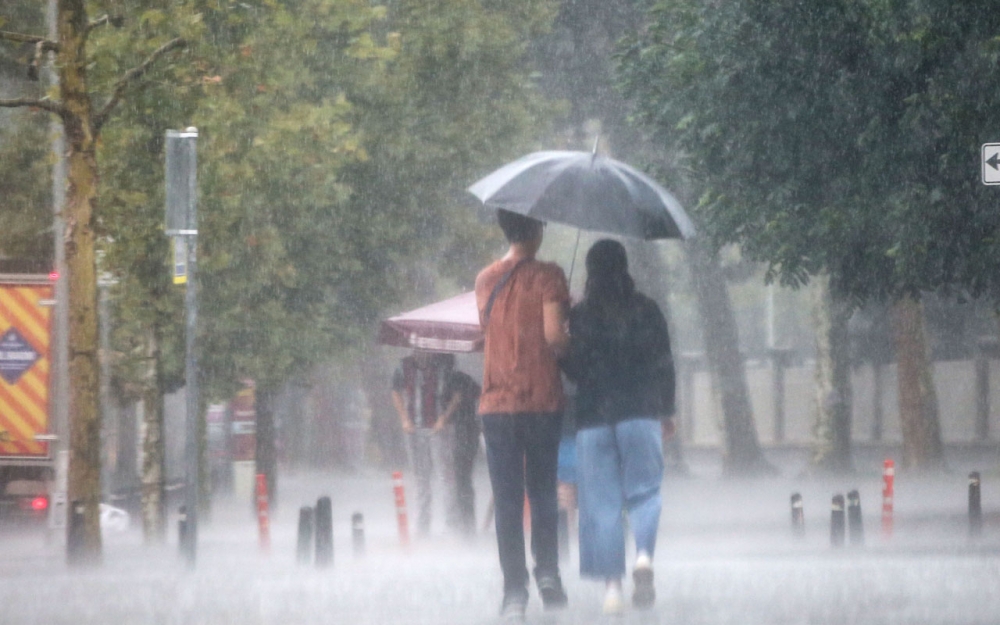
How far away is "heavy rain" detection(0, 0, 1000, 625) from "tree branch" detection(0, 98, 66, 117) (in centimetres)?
4

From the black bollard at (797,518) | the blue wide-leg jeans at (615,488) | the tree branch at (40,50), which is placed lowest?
the black bollard at (797,518)

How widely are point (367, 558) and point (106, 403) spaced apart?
7.09 metres

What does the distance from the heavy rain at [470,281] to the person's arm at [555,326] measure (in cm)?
2

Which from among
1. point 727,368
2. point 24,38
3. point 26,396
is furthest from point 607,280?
point 727,368

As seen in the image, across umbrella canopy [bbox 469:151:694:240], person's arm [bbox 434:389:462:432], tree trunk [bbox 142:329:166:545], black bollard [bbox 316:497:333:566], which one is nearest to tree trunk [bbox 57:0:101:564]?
black bollard [bbox 316:497:333:566]

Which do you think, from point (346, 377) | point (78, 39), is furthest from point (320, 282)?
point (346, 377)

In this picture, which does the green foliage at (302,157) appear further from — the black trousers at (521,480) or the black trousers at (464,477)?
the black trousers at (521,480)

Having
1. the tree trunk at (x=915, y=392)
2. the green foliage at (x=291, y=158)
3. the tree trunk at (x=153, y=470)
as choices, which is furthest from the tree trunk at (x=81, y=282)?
the tree trunk at (x=915, y=392)

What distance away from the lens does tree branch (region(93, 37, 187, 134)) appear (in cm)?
1408

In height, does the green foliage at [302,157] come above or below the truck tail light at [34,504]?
above

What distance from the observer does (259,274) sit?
71.7 feet

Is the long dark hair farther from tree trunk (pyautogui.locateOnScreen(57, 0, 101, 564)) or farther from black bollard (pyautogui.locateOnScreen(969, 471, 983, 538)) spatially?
black bollard (pyautogui.locateOnScreen(969, 471, 983, 538))

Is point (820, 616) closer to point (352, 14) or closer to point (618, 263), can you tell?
point (618, 263)

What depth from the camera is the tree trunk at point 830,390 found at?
32938 mm
